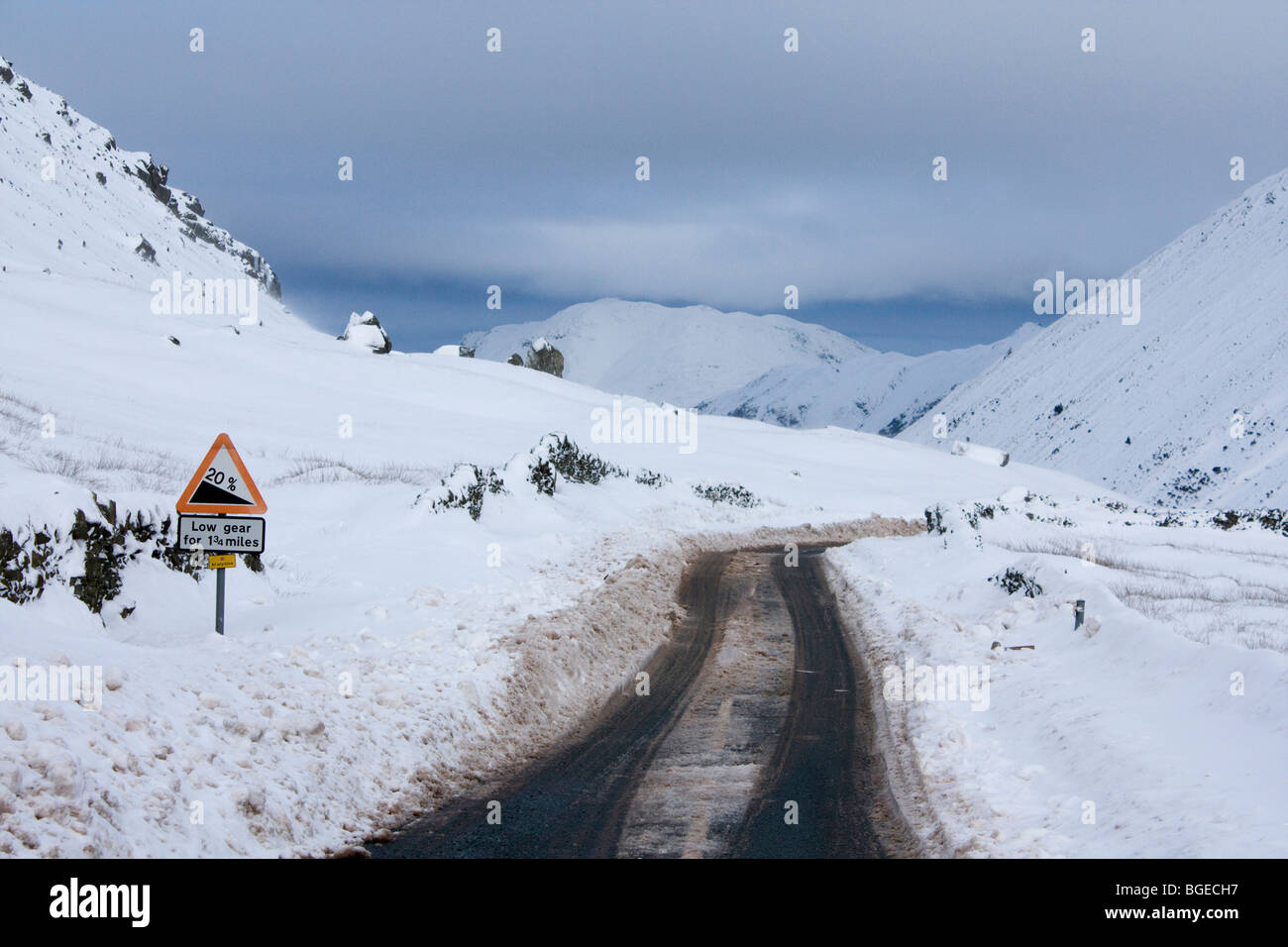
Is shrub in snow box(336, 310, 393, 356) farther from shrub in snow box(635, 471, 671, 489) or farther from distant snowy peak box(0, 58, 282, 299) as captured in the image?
shrub in snow box(635, 471, 671, 489)

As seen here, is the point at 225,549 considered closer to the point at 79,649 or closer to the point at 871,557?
the point at 79,649

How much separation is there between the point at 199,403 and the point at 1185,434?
103364 millimetres

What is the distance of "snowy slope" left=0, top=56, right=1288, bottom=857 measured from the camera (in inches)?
253

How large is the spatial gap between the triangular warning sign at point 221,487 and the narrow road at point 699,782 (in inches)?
159

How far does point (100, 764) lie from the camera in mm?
6129

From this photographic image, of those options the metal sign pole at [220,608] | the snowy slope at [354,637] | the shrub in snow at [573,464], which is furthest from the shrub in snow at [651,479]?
the metal sign pole at [220,608]

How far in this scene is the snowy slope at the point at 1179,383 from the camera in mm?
94675
